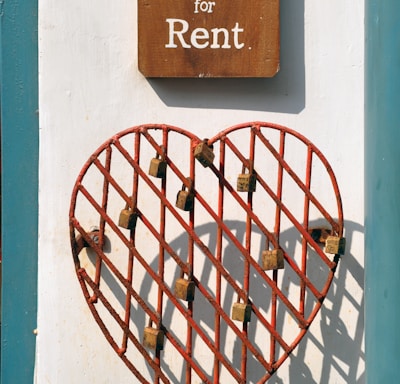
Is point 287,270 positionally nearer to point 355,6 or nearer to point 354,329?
point 354,329

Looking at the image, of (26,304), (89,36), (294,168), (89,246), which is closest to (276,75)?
(294,168)

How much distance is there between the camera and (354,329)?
9.93ft

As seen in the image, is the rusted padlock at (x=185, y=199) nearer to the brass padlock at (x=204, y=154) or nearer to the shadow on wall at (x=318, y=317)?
the brass padlock at (x=204, y=154)

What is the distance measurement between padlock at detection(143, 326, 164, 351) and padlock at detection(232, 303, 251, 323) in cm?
22

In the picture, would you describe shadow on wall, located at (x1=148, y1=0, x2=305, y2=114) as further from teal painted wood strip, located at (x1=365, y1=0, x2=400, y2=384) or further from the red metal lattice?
teal painted wood strip, located at (x1=365, y1=0, x2=400, y2=384)

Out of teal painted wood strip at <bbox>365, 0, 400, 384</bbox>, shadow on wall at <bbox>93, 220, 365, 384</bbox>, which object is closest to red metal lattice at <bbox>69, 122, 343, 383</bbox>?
shadow on wall at <bbox>93, 220, 365, 384</bbox>

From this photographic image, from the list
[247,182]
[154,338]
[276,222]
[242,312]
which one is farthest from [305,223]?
[154,338]

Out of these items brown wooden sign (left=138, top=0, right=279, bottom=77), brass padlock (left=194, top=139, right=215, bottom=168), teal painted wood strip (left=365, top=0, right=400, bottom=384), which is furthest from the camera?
brown wooden sign (left=138, top=0, right=279, bottom=77)

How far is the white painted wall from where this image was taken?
3025mm

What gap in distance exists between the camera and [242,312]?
110 inches

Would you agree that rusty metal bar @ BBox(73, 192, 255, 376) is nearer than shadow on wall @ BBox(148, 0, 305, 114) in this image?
Yes

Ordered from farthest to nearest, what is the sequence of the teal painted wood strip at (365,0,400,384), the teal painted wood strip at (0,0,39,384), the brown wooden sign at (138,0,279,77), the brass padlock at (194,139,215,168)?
the teal painted wood strip at (0,0,39,384) < the brown wooden sign at (138,0,279,77) < the brass padlock at (194,139,215,168) < the teal painted wood strip at (365,0,400,384)

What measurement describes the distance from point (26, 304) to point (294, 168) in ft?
3.12

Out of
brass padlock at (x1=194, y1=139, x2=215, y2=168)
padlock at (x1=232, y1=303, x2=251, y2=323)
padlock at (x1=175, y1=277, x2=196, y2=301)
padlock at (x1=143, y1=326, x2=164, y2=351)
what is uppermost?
brass padlock at (x1=194, y1=139, x2=215, y2=168)
